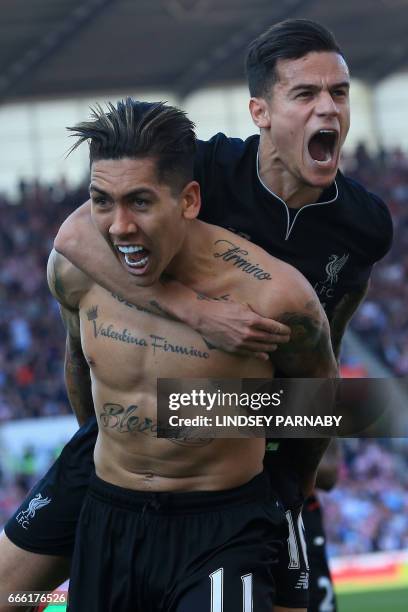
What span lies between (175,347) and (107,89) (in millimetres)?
18915

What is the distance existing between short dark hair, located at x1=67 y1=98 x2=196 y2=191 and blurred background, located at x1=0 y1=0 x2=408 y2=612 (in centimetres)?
745

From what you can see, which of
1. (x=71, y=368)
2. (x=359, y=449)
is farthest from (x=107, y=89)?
(x=71, y=368)

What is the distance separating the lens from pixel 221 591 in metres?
3.63

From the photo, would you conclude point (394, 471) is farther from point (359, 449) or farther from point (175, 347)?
point (175, 347)

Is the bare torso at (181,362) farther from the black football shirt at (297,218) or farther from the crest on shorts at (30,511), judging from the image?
the crest on shorts at (30,511)

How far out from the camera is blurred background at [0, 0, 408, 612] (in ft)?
44.9

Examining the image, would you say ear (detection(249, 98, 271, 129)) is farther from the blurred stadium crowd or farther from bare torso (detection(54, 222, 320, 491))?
the blurred stadium crowd

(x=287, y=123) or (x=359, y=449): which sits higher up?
(x=287, y=123)

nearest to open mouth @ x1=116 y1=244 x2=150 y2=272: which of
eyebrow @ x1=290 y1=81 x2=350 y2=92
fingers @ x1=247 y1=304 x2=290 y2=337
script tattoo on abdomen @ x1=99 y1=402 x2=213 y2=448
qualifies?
fingers @ x1=247 y1=304 x2=290 y2=337

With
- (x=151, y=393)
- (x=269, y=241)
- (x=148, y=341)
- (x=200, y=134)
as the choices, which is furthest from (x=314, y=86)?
(x=200, y=134)

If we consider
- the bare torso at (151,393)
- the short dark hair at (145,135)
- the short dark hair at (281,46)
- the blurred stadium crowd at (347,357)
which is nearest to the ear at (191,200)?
the short dark hair at (145,135)

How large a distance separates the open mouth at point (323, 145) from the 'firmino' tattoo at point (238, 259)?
1.56ft

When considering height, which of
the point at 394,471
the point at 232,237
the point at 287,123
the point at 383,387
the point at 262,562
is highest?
the point at 287,123

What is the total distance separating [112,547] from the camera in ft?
12.8
